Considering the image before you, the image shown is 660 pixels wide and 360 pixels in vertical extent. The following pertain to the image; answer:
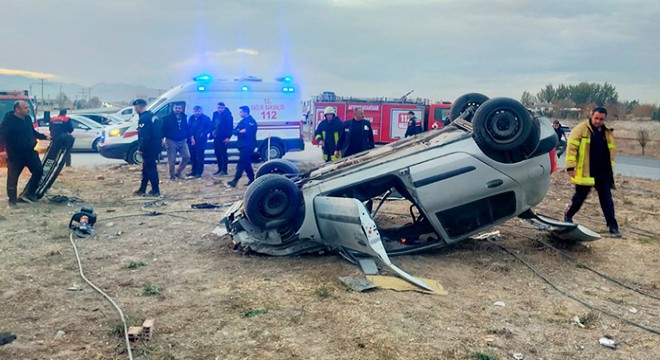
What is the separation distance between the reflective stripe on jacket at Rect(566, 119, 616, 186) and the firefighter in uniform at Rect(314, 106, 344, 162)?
3.70 meters

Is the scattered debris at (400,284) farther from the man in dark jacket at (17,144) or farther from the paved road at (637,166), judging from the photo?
the paved road at (637,166)

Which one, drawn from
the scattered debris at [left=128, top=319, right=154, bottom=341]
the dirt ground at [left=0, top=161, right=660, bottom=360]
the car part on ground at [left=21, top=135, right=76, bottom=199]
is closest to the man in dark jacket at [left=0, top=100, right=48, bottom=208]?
the car part on ground at [left=21, top=135, right=76, bottom=199]

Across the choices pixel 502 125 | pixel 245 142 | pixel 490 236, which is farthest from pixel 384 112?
pixel 502 125

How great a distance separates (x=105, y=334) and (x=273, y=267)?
5.93ft

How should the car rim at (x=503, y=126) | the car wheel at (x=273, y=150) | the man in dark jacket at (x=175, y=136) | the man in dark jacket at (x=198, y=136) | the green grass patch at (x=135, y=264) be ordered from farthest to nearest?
the car wheel at (x=273, y=150), the man in dark jacket at (x=198, y=136), the man in dark jacket at (x=175, y=136), the car rim at (x=503, y=126), the green grass patch at (x=135, y=264)

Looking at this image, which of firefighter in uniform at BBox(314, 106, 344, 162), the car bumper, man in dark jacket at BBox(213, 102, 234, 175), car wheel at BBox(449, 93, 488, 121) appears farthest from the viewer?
the car bumper

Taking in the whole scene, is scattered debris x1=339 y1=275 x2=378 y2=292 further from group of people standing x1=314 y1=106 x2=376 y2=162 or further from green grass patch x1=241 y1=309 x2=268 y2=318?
group of people standing x1=314 y1=106 x2=376 y2=162

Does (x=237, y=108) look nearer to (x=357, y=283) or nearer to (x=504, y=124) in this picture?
(x=504, y=124)

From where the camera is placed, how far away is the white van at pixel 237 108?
13078 millimetres

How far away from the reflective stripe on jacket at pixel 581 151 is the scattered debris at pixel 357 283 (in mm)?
3500

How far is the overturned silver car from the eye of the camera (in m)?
5.12

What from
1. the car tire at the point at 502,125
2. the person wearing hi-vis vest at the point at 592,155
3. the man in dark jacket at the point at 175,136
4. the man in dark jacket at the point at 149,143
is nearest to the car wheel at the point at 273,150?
the man in dark jacket at the point at 175,136

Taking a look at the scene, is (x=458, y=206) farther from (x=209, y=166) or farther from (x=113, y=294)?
(x=209, y=166)

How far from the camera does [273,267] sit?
504cm
